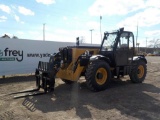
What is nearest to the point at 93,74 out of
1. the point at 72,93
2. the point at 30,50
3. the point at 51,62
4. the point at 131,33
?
the point at 72,93

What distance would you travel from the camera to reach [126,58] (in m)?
10.9

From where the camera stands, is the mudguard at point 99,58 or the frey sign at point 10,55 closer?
the mudguard at point 99,58

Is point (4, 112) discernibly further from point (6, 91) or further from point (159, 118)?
point (159, 118)

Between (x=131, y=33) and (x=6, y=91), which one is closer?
(x=6, y=91)

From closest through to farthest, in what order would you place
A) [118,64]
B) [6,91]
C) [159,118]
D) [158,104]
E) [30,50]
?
[159,118] < [158,104] < [6,91] < [118,64] < [30,50]

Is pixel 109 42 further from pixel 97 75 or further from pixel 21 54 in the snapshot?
pixel 21 54

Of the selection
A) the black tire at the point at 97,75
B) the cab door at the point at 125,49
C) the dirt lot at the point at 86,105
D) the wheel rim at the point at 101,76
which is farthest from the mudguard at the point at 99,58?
the dirt lot at the point at 86,105

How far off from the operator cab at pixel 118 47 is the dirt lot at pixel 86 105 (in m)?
1.48

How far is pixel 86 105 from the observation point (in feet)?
24.5

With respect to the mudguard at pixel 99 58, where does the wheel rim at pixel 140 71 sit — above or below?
below

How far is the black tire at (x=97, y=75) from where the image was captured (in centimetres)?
898

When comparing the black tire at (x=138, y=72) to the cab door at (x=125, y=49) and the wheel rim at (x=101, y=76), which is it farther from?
the wheel rim at (x=101, y=76)

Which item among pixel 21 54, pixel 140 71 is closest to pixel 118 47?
pixel 140 71

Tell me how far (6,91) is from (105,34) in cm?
533
